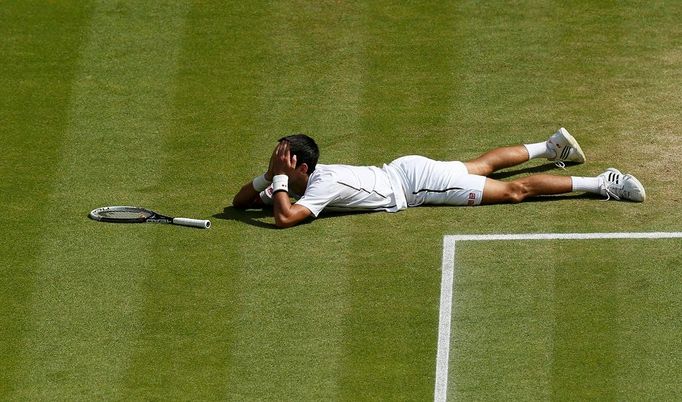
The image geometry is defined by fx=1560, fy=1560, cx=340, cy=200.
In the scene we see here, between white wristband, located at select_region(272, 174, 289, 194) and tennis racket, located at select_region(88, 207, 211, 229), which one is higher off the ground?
white wristband, located at select_region(272, 174, 289, 194)

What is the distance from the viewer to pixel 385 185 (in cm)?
1736

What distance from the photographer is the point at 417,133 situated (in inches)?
754

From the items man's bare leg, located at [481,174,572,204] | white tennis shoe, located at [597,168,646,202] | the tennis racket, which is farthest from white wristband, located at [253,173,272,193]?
white tennis shoe, located at [597,168,646,202]

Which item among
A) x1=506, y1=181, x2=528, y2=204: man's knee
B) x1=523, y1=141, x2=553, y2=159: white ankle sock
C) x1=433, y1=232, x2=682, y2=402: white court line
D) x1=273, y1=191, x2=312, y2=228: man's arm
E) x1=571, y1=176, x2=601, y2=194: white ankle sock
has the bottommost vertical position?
x1=433, y1=232, x2=682, y2=402: white court line

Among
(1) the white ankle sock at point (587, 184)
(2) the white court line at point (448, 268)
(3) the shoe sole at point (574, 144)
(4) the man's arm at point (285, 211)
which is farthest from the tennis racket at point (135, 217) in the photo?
(3) the shoe sole at point (574, 144)

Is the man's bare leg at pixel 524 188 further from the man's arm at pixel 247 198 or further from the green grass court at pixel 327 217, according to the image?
the man's arm at pixel 247 198

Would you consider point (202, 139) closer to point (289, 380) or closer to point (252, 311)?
point (252, 311)

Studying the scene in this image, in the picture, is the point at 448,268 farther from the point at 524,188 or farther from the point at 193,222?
A: the point at 193,222

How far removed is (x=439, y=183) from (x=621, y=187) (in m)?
2.02

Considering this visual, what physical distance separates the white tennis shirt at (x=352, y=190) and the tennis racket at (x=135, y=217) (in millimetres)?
889

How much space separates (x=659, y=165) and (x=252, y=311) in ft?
17.9

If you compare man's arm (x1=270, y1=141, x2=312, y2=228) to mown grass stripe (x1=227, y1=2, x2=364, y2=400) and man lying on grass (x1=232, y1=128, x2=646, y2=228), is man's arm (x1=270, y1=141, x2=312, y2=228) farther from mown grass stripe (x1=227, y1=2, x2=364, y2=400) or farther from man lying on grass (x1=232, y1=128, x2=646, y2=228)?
mown grass stripe (x1=227, y1=2, x2=364, y2=400)

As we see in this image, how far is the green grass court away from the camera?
1488cm

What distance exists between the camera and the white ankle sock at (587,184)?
1742cm
